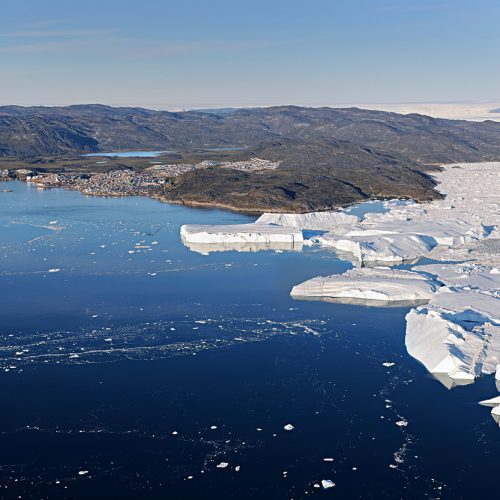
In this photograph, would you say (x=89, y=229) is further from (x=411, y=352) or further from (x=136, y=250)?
(x=411, y=352)

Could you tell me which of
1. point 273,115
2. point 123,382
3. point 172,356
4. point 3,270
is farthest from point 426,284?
point 273,115

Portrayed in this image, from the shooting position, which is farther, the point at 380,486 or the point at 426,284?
the point at 426,284

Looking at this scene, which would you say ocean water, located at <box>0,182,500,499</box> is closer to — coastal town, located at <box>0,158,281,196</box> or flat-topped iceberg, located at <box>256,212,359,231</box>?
flat-topped iceberg, located at <box>256,212,359,231</box>

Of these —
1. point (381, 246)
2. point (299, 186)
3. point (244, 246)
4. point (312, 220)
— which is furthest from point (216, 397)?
point (299, 186)

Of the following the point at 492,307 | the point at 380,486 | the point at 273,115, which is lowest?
the point at 380,486

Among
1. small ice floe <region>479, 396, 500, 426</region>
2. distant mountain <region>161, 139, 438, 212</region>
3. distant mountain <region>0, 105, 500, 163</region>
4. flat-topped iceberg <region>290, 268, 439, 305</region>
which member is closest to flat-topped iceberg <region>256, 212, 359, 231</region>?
distant mountain <region>161, 139, 438, 212</region>
